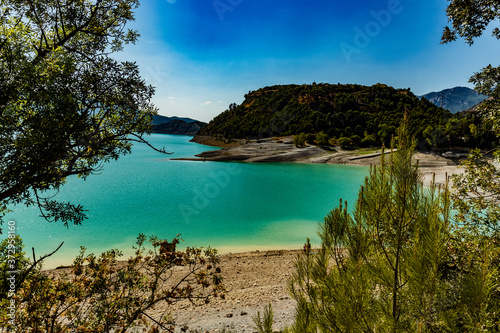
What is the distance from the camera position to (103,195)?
2394cm

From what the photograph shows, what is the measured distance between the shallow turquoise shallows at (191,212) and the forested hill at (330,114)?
4251cm

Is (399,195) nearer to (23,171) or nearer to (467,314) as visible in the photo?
(467,314)

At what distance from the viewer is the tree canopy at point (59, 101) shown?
3131 millimetres

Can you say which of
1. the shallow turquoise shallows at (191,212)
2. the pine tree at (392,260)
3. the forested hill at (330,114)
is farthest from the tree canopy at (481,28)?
the forested hill at (330,114)

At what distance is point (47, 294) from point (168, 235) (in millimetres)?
→ 12663

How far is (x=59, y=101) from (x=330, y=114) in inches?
3320

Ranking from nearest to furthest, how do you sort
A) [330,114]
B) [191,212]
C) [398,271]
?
[398,271], [191,212], [330,114]

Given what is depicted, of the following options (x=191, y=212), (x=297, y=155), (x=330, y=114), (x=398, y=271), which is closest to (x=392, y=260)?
(x=398, y=271)

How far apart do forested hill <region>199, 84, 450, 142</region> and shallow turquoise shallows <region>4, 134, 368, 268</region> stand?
42.5 m

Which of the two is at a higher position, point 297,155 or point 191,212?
point 297,155

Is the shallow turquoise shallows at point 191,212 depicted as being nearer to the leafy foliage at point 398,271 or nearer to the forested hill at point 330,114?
the leafy foliage at point 398,271

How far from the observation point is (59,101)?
3.35 m

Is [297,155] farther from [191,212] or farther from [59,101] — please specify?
[59,101]

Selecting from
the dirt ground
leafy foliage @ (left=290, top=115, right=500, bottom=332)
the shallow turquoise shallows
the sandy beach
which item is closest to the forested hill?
the shallow turquoise shallows
